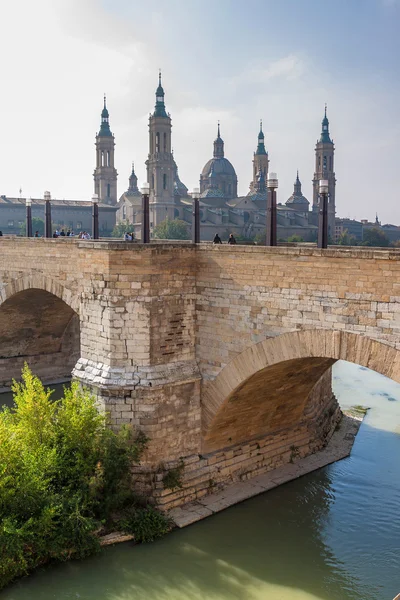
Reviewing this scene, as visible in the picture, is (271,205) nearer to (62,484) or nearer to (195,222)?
(195,222)

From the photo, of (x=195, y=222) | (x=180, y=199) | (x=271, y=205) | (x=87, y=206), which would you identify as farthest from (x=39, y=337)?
(x=87, y=206)

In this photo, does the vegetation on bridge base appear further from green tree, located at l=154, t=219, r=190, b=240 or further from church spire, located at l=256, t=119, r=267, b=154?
church spire, located at l=256, t=119, r=267, b=154

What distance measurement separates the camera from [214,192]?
79438 millimetres

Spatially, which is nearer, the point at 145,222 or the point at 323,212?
the point at 323,212

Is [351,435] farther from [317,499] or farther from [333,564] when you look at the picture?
[333,564]

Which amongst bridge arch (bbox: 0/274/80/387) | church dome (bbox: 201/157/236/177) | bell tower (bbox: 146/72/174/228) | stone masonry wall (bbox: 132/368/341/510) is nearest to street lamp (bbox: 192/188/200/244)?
stone masonry wall (bbox: 132/368/341/510)

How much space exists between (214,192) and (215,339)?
6963cm

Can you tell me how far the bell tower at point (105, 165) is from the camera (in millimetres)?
79625

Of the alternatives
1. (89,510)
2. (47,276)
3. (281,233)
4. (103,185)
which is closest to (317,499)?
(89,510)

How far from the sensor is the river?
30.5ft

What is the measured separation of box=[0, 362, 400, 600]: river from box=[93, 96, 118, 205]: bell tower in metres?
72.3

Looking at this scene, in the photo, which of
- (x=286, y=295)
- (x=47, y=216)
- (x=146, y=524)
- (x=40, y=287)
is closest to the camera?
(x=286, y=295)

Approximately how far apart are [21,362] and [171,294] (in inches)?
389

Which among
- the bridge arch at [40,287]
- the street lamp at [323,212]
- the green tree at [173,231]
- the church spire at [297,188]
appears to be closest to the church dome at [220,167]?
the church spire at [297,188]
